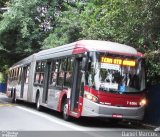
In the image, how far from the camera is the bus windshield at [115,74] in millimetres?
15859

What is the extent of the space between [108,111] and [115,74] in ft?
4.46

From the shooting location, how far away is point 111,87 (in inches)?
625

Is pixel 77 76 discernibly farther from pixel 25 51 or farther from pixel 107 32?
pixel 25 51

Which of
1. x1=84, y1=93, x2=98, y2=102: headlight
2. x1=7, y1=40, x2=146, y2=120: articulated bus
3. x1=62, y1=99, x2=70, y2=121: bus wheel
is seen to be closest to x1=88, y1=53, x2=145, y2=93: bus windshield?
x1=7, y1=40, x2=146, y2=120: articulated bus

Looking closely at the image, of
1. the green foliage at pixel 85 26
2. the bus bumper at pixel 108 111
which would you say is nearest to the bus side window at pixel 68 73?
the bus bumper at pixel 108 111

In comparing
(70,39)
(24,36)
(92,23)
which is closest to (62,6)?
(24,36)

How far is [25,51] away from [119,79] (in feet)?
62.2

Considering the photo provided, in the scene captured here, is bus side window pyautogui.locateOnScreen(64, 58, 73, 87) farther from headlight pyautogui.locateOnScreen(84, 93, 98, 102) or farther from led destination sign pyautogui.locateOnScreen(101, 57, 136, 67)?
led destination sign pyautogui.locateOnScreen(101, 57, 136, 67)

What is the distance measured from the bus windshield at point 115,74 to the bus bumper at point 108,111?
60cm

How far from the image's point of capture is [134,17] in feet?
56.4

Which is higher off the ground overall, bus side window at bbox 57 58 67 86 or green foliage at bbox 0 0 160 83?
green foliage at bbox 0 0 160 83

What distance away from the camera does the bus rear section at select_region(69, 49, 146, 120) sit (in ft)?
51.3

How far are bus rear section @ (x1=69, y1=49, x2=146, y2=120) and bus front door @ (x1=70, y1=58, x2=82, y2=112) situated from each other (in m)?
0.45

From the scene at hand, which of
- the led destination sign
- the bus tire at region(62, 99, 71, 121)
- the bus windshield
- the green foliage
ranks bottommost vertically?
the bus tire at region(62, 99, 71, 121)
